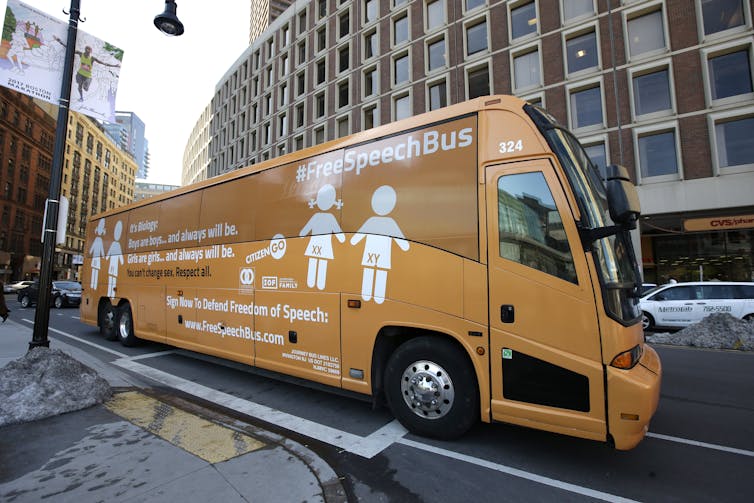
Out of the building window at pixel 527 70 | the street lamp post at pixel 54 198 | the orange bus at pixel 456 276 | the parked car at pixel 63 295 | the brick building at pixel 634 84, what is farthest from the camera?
the building window at pixel 527 70

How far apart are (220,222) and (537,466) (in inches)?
227

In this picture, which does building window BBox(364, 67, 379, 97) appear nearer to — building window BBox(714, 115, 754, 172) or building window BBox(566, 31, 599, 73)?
building window BBox(566, 31, 599, 73)

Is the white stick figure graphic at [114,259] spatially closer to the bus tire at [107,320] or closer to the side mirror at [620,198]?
the bus tire at [107,320]

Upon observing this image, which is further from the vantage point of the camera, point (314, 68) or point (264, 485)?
point (314, 68)

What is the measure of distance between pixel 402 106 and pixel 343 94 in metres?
7.72

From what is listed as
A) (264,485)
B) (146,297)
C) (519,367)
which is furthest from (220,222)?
(519,367)

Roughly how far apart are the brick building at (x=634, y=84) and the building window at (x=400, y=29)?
10 cm

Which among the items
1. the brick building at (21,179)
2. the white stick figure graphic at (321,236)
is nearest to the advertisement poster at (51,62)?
the white stick figure graphic at (321,236)

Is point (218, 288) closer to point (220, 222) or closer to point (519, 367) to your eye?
point (220, 222)

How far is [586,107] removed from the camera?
21938 millimetres

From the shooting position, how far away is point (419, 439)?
3998 millimetres

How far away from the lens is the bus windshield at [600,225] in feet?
10.8

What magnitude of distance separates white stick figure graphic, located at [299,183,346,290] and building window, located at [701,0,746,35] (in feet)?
79.7

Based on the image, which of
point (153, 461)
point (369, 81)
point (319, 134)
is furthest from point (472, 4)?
point (153, 461)
